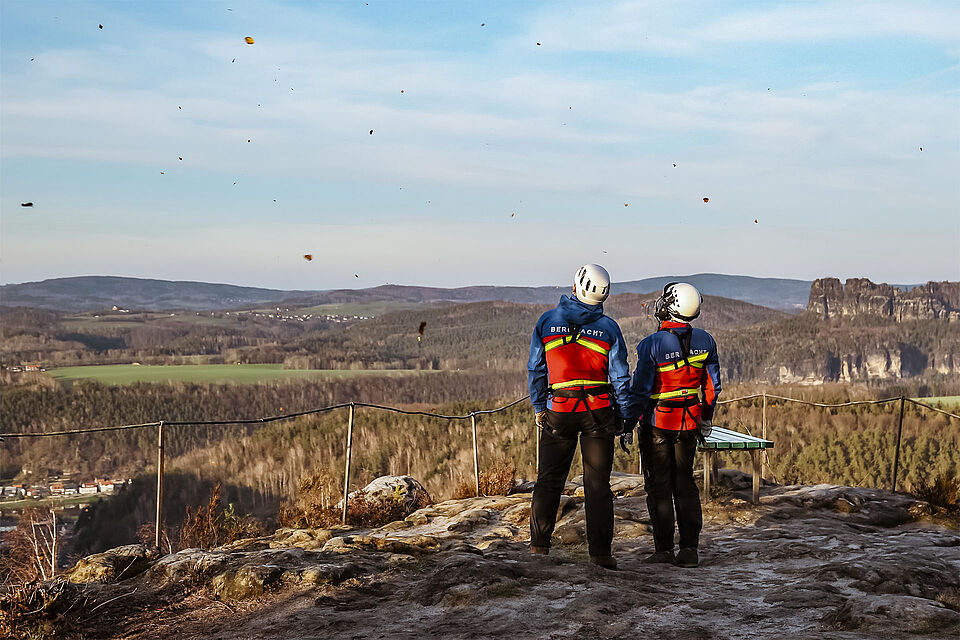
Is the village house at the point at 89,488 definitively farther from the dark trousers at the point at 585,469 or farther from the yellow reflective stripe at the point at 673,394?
the yellow reflective stripe at the point at 673,394

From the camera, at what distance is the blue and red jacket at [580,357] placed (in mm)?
7742

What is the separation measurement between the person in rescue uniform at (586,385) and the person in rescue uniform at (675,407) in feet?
1.86

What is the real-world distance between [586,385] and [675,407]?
1055mm

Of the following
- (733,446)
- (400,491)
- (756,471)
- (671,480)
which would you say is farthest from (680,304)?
(400,491)

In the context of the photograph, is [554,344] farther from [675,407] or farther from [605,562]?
[605,562]

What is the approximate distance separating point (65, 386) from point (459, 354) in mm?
80138

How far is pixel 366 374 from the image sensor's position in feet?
550

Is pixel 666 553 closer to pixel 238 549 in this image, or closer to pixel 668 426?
pixel 668 426

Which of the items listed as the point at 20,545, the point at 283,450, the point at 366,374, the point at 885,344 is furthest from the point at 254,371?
the point at 20,545

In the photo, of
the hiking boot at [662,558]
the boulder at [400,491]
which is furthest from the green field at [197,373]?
the hiking boot at [662,558]

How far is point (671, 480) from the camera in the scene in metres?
8.42

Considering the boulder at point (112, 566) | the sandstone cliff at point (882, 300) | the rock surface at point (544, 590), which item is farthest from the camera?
the sandstone cliff at point (882, 300)

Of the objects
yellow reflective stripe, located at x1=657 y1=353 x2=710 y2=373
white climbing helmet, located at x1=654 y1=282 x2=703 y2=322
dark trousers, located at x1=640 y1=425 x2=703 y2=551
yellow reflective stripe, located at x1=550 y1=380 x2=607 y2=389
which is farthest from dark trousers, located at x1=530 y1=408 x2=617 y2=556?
white climbing helmet, located at x1=654 y1=282 x2=703 y2=322

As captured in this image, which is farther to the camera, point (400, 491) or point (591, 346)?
point (400, 491)
